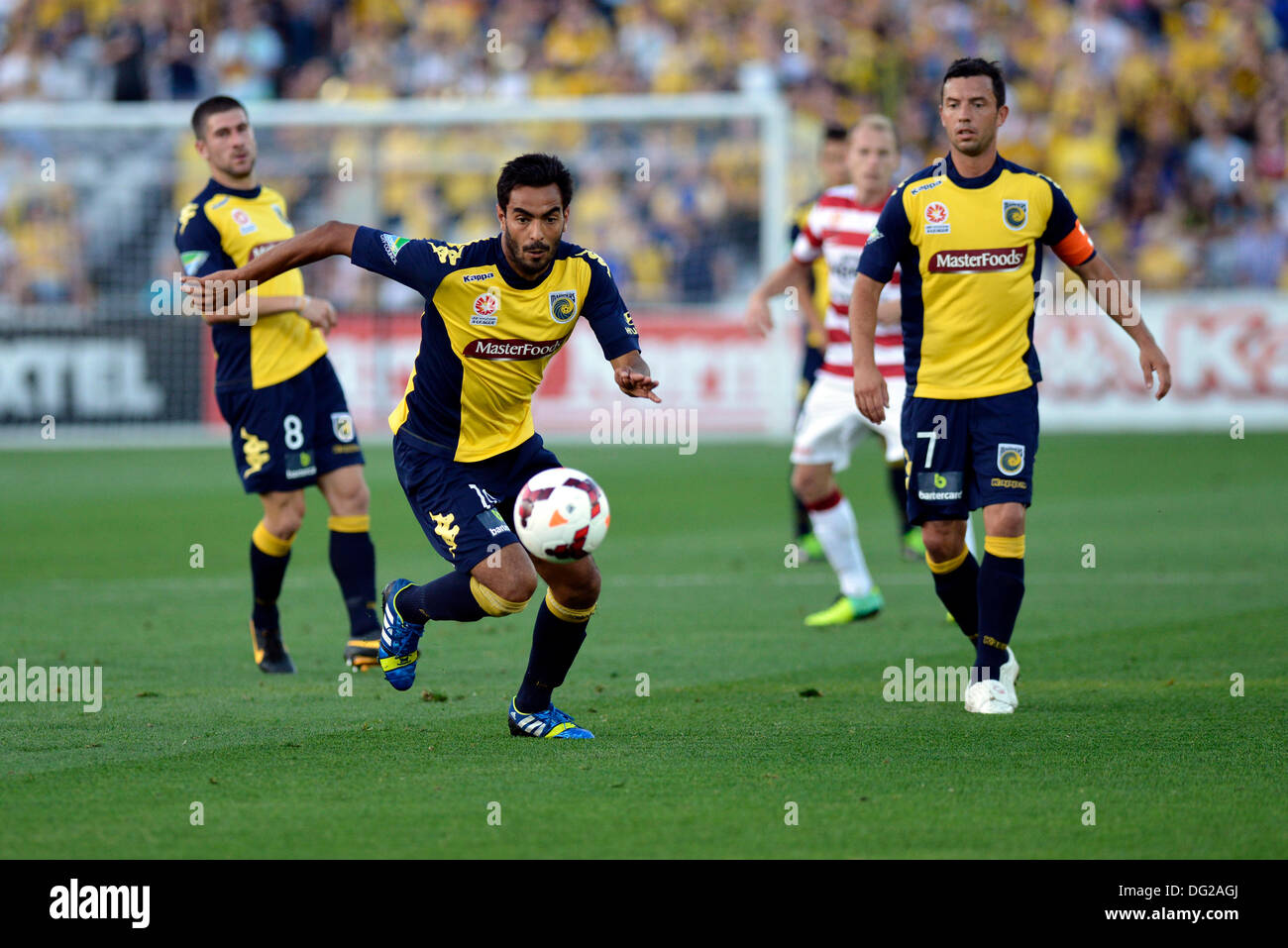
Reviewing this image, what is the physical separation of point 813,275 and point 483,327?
6.30 metres

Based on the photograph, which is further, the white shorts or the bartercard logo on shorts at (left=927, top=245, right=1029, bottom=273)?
the white shorts

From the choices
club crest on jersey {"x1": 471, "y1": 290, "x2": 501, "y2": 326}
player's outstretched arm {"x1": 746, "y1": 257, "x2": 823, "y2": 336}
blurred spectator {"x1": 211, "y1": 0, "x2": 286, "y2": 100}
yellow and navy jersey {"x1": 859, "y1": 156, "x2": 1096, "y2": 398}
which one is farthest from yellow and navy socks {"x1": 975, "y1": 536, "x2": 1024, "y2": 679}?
blurred spectator {"x1": 211, "y1": 0, "x2": 286, "y2": 100}

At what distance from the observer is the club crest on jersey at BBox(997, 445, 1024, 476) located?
673cm

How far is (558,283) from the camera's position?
6238 millimetres

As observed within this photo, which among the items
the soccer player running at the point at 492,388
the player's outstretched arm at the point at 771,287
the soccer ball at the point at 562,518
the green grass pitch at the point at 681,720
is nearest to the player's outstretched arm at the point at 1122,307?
the green grass pitch at the point at 681,720

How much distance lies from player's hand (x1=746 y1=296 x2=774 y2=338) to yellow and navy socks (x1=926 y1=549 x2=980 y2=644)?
289 cm

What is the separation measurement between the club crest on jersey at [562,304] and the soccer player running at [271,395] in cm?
201

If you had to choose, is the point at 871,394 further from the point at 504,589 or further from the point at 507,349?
the point at 504,589

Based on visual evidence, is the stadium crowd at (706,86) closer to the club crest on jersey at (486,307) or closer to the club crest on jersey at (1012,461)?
the club crest on jersey at (1012,461)

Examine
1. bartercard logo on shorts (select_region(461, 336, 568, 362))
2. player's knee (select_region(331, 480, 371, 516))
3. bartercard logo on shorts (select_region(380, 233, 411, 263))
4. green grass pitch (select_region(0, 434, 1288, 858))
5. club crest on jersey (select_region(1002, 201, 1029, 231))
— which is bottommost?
green grass pitch (select_region(0, 434, 1288, 858))

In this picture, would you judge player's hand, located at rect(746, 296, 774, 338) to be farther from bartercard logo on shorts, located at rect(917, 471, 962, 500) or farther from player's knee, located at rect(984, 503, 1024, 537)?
player's knee, located at rect(984, 503, 1024, 537)

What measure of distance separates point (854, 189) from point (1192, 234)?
1429cm

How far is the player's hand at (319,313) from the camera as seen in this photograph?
7922 mm
